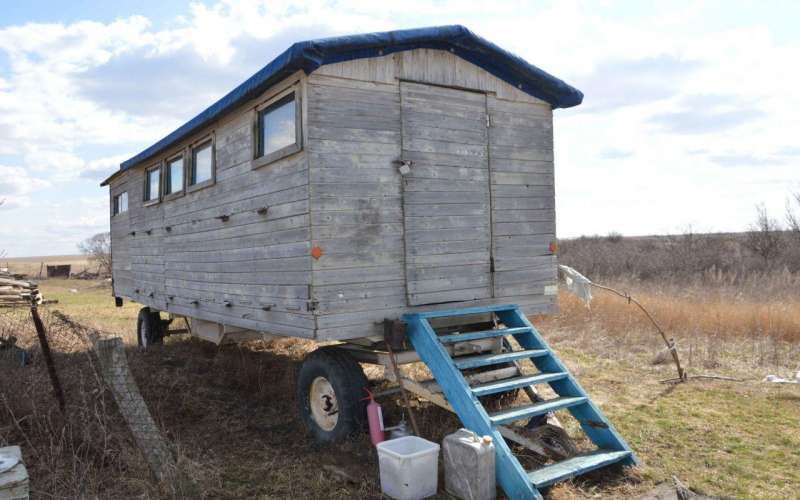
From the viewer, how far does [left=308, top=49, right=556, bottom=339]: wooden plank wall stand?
5551mm

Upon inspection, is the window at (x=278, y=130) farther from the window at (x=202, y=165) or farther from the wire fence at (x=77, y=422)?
the wire fence at (x=77, y=422)

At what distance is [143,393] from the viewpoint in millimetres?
7371

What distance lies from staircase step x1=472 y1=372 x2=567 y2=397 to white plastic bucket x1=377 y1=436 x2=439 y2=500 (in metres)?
0.73

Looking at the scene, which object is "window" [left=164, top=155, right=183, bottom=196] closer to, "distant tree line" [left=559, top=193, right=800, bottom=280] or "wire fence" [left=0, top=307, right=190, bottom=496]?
"wire fence" [left=0, top=307, right=190, bottom=496]

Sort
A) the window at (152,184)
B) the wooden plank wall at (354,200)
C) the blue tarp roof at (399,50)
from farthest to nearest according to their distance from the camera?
the window at (152,184) → the wooden plank wall at (354,200) → the blue tarp roof at (399,50)

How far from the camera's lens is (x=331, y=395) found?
6.05 meters

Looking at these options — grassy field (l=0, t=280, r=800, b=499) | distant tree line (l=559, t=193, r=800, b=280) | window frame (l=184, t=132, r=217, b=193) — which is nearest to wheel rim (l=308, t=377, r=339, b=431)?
grassy field (l=0, t=280, r=800, b=499)

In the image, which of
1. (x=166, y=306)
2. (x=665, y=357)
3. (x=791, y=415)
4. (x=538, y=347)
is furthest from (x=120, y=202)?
(x=791, y=415)

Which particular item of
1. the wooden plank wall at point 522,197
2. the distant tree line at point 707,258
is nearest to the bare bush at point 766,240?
the distant tree line at point 707,258

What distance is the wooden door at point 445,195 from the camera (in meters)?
6.06

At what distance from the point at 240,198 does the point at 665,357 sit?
23.0 ft

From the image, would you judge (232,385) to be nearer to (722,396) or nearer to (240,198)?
(240,198)

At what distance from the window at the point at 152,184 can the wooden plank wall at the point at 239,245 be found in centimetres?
26

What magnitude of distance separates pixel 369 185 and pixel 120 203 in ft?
29.0
